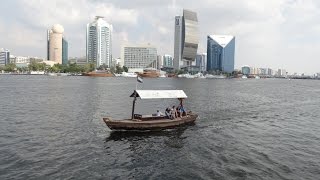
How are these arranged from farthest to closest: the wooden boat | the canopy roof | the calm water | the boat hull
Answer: the canopy roof < the wooden boat < the boat hull < the calm water

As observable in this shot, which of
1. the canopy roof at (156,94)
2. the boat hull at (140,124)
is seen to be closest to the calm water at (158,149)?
the boat hull at (140,124)

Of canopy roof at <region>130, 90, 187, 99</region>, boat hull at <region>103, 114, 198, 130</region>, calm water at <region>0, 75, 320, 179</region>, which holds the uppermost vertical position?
canopy roof at <region>130, 90, 187, 99</region>

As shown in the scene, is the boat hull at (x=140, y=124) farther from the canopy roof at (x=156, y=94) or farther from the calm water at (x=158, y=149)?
the canopy roof at (x=156, y=94)

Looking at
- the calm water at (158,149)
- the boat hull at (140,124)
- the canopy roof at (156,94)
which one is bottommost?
the calm water at (158,149)

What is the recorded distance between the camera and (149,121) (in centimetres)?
4388

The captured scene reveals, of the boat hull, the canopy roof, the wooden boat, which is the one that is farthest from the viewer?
the canopy roof

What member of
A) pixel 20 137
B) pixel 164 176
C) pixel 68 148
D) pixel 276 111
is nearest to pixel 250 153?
pixel 164 176

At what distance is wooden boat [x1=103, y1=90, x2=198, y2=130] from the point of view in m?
42.5

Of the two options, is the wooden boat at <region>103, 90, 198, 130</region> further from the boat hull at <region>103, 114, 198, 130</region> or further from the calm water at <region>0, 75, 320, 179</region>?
the calm water at <region>0, 75, 320, 179</region>

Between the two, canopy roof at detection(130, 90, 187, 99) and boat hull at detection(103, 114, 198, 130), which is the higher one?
canopy roof at detection(130, 90, 187, 99)

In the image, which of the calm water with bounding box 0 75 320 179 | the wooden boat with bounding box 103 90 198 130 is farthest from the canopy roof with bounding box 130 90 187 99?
the calm water with bounding box 0 75 320 179

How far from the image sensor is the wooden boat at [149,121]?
1673 inches

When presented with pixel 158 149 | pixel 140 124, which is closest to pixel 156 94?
pixel 140 124

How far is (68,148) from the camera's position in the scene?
116 ft
